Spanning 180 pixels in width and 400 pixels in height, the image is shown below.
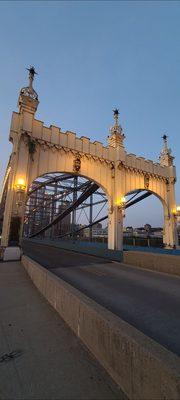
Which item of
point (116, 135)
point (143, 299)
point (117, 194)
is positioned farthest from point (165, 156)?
point (143, 299)

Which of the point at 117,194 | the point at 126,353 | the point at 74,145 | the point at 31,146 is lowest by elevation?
the point at 126,353

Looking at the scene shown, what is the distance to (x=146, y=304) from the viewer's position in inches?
243

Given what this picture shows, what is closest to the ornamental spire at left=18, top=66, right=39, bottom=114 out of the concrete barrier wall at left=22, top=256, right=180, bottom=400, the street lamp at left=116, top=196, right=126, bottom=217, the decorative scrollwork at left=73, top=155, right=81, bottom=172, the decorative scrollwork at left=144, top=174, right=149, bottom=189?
the decorative scrollwork at left=73, top=155, right=81, bottom=172

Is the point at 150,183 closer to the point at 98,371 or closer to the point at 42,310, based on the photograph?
the point at 42,310

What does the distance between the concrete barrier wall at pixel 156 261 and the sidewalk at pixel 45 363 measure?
7631 millimetres

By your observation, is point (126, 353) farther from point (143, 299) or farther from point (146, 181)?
point (146, 181)

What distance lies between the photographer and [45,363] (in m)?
3.25

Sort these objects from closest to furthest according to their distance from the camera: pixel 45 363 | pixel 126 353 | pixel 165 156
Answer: pixel 126 353
pixel 45 363
pixel 165 156

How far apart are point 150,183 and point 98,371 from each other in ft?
72.0

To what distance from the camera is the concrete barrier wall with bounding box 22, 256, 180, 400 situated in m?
2.02

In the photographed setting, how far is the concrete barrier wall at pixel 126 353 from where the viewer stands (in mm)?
2023

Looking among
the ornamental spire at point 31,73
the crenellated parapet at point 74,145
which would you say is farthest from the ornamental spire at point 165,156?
the ornamental spire at point 31,73

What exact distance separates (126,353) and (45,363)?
4.82ft

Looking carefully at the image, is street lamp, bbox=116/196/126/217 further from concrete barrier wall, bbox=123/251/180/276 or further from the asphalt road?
the asphalt road
